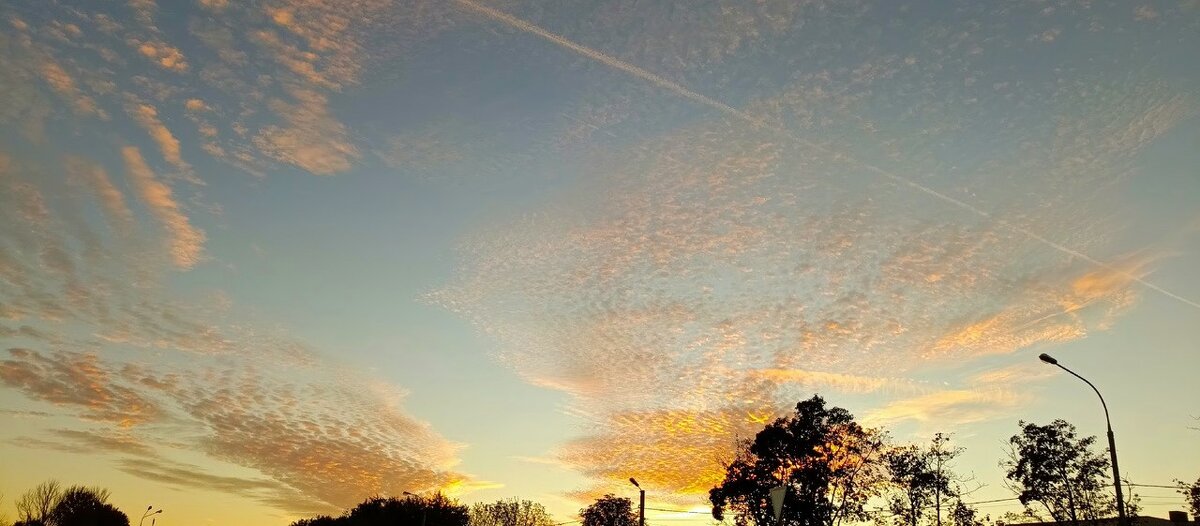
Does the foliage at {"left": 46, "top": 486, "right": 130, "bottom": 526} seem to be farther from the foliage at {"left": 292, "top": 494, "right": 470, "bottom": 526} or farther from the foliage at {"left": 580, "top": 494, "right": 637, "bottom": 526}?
the foliage at {"left": 580, "top": 494, "right": 637, "bottom": 526}

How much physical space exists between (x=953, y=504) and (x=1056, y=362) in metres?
48.6

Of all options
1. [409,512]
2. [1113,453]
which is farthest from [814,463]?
[409,512]

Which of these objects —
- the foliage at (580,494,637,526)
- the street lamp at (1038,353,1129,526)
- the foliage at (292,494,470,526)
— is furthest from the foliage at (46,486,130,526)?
the street lamp at (1038,353,1129,526)

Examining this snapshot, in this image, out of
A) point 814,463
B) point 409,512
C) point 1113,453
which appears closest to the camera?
point 1113,453

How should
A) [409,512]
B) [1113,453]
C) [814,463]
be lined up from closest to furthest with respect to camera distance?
1. [1113,453]
2. [814,463]
3. [409,512]

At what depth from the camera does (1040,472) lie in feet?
201

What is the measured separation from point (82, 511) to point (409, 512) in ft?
171

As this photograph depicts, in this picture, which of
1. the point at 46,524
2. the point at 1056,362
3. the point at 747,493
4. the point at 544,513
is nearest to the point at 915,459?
the point at 747,493

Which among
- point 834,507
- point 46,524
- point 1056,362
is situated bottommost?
point 46,524

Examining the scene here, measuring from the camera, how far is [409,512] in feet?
366

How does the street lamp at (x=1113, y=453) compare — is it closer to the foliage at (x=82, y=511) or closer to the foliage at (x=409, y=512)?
the foliage at (x=409, y=512)

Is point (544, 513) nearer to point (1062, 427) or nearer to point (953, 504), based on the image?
point (953, 504)

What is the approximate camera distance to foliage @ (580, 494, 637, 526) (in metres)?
128

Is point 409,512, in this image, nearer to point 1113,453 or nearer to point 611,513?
point 611,513
